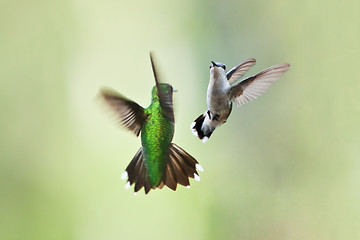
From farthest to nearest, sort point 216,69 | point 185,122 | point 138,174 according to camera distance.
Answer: point 185,122 < point 138,174 < point 216,69

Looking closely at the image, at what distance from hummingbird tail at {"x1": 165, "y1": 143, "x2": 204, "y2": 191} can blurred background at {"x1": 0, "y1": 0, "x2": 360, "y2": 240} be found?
1.26 m

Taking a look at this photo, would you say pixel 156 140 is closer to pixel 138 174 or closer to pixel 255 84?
pixel 138 174

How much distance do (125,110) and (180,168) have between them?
128 millimetres

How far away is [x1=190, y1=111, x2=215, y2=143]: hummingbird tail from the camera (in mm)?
645

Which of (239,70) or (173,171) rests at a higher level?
(239,70)

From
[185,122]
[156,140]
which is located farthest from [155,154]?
[185,122]

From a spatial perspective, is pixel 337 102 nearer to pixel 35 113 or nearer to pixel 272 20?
pixel 272 20

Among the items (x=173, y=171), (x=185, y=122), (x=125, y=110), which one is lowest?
(x=173, y=171)

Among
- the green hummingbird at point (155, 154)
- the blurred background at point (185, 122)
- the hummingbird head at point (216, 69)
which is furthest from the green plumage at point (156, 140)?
the blurred background at point (185, 122)

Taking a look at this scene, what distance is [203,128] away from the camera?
66 centimetres

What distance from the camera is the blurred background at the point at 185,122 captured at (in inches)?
72.0


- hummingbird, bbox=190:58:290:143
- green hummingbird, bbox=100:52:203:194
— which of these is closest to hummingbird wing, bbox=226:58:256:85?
hummingbird, bbox=190:58:290:143

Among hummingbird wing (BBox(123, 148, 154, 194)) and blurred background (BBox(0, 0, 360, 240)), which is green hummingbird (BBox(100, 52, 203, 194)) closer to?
hummingbird wing (BBox(123, 148, 154, 194))

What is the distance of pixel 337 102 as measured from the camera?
1816 millimetres
